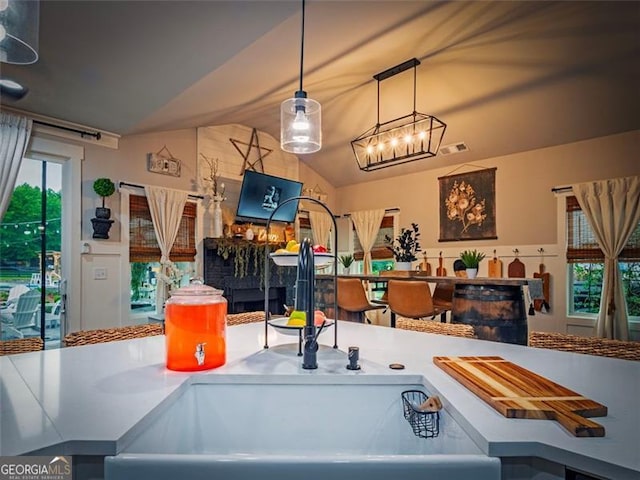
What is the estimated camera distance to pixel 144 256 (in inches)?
165

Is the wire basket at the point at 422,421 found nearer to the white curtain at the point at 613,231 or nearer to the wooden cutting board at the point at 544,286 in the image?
the white curtain at the point at 613,231

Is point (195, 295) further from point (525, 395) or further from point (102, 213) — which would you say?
point (102, 213)

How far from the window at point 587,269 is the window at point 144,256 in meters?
4.68

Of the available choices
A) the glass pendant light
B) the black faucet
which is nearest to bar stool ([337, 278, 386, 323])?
the glass pendant light

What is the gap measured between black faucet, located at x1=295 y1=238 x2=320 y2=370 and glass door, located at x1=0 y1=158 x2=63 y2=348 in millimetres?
3317

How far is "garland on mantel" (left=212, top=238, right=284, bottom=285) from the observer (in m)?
4.73

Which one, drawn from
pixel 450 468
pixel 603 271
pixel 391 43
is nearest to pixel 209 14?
pixel 391 43

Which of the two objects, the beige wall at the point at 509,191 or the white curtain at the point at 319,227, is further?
the white curtain at the point at 319,227

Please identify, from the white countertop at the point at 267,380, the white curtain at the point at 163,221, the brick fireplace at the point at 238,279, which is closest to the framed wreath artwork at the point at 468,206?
the brick fireplace at the point at 238,279

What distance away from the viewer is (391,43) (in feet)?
10.6

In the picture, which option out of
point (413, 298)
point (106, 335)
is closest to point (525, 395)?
point (106, 335)

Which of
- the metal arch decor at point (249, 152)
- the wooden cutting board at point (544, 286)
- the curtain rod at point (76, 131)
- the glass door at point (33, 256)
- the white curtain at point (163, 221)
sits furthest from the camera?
the metal arch decor at point (249, 152)

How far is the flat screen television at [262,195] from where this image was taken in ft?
16.5

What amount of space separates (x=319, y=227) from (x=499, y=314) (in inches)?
151
